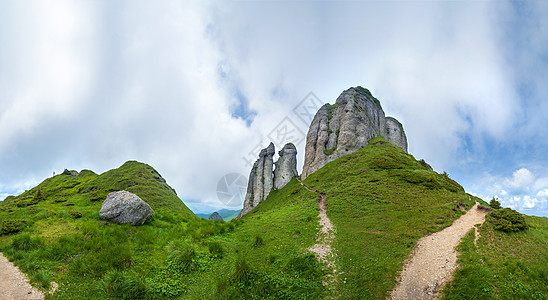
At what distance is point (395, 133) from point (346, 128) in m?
36.4

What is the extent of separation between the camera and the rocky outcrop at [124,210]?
65.2 ft

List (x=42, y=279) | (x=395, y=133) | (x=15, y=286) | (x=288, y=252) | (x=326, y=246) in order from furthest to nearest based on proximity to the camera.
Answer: (x=395, y=133)
(x=326, y=246)
(x=288, y=252)
(x=42, y=279)
(x=15, y=286)

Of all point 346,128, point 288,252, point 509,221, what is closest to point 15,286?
point 288,252

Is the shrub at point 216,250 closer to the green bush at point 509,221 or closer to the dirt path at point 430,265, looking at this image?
the dirt path at point 430,265

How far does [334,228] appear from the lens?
23812 millimetres

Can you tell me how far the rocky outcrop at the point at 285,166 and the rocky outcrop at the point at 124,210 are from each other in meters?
67.5

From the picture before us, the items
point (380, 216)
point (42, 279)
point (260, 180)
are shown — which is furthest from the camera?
point (260, 180)

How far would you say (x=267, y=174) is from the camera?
91.6 m

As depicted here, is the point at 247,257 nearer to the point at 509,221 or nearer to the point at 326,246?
the point at 326,246

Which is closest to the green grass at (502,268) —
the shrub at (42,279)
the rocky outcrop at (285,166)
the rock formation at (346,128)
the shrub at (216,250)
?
the shrub at (216,250)

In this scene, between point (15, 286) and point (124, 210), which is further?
point (124, 210)

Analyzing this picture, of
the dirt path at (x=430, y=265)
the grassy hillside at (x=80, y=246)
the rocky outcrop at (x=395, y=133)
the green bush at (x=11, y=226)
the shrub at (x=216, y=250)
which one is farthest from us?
the rocky outcrop at (x=395, y=133)

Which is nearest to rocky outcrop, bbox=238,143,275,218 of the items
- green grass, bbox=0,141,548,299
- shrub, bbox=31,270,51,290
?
green grass, bbox=0,141,548,299

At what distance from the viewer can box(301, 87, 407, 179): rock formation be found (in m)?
74.0
